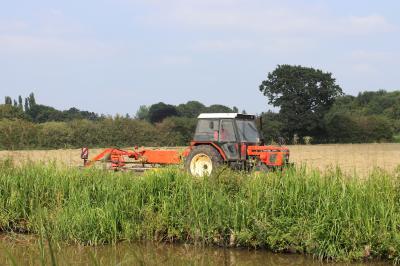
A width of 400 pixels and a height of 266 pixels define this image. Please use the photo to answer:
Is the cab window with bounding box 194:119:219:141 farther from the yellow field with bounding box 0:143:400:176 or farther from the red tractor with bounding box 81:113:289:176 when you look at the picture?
the yellow field with bounding box 0:143:400:176

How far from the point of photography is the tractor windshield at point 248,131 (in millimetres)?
12766

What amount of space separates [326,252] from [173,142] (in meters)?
29.9

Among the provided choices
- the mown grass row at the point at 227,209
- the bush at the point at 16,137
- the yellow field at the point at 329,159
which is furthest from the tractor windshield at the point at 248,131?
the bush at the point at 16,137

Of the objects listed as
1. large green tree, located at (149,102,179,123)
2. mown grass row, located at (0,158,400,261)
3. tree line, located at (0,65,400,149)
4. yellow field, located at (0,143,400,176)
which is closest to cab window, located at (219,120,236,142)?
yellow field, located at (0,143,400,176)

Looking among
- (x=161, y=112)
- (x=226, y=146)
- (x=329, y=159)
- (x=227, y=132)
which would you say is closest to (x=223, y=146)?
(x=226, y=146)

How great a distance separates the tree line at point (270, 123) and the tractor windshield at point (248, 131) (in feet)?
24.6

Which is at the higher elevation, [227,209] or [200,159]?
[200,159]

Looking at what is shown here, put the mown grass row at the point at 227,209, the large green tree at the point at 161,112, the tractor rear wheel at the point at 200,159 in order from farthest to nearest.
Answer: the large green tree at the point at 161,112, the tractor rear wheel at the point at 200,159, the mown grass row at the point at 227,209

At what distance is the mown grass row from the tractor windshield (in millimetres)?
4547

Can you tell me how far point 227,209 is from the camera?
7.22m

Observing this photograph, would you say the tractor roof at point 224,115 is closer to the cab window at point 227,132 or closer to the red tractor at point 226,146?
the red tractor at point 226,146

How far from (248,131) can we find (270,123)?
34.8 m

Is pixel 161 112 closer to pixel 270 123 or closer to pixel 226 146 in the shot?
pixel 270 123

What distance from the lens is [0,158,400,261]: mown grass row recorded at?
21.2 ft
